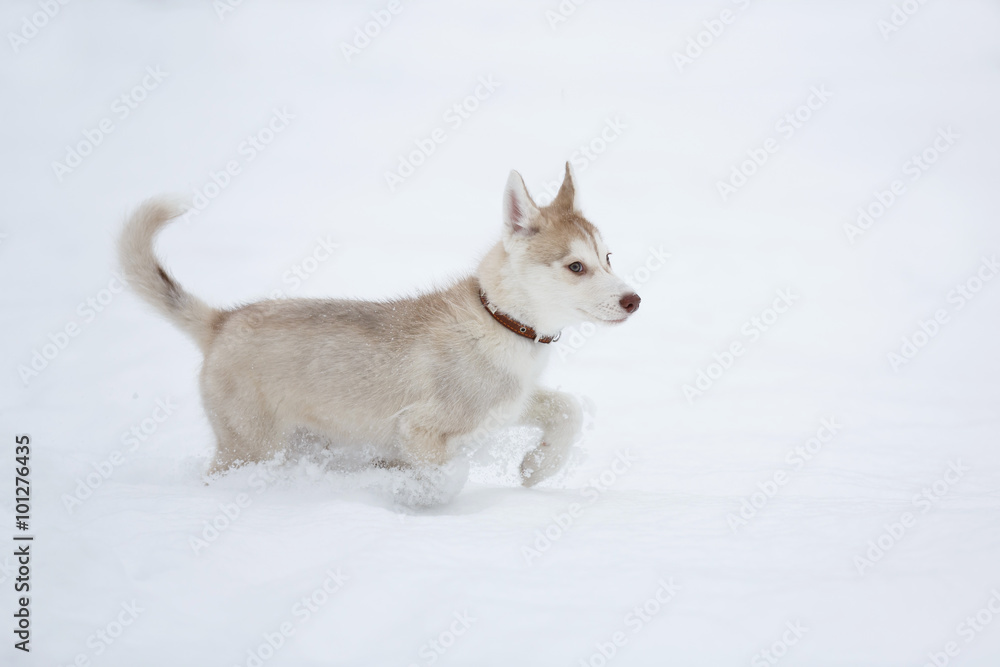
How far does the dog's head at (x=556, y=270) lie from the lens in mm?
3941

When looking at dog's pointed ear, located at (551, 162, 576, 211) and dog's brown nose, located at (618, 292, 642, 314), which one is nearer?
dog's brown nose, located at (618, 292, 642, 314)

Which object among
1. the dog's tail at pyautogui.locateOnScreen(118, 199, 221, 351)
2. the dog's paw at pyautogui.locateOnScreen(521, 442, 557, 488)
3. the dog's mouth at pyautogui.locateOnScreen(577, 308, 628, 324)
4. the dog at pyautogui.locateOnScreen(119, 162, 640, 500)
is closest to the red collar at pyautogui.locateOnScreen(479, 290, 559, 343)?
the dog at pyautogui.locateOnScreen(119, 162, 640, 500)

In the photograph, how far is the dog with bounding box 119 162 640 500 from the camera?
402cm

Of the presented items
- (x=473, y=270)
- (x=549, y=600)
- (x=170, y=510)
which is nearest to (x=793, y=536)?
(x=549, y=600)

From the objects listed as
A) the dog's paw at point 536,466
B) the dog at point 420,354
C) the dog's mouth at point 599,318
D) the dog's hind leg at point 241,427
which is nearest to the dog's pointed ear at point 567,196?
the dog at point 420,354

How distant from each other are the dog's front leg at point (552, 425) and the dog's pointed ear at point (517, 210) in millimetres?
1005

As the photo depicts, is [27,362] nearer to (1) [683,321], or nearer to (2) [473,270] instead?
(2) [473,270]

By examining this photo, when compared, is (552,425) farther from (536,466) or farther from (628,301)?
(628,301)

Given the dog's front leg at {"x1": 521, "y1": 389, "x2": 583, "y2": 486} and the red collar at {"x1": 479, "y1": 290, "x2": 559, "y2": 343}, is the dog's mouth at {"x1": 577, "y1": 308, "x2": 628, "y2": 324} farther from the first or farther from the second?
the dog's front leg at {"x1": 521, "y1": 389, "x2": 583, "y2": 486}

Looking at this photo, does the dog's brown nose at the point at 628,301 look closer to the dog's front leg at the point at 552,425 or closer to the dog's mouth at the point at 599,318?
the dog's mouth at the point at 599,318

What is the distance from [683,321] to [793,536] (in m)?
7.05

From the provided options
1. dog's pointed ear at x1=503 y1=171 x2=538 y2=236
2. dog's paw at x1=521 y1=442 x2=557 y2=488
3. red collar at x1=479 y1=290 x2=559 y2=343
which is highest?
dog's pointed ear at x1=503 y1=171 x2=538 y2=236

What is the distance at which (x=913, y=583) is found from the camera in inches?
111

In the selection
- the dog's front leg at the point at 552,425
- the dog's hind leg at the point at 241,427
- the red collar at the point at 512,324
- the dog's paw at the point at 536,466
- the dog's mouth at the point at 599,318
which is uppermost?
the dog's mouth at the point at 599,318
